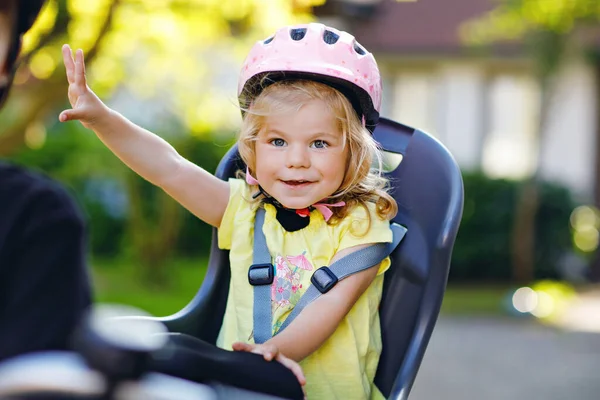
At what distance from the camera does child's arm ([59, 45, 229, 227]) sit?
201 centimetres

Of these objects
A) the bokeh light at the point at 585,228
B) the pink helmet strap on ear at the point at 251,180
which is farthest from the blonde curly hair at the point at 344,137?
the bokeh light at the point at 585,228

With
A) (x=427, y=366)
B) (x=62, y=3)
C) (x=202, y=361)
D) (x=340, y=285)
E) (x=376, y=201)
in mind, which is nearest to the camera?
(x=202, y=361)

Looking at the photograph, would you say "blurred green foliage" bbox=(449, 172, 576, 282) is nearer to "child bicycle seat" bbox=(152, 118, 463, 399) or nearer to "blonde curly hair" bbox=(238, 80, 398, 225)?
"child bicycle seat" bbox=(152, 118, 463, 399)

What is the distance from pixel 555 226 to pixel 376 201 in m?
9.29

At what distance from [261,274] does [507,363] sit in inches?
205

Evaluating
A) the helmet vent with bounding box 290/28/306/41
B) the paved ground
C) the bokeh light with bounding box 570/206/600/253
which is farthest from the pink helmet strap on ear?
the bokeh light with bounding box 570/206/600/253

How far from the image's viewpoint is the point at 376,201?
235cm

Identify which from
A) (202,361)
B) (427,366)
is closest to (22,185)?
(202,361)

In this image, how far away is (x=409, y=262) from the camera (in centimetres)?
233

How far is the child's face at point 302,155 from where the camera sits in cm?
218

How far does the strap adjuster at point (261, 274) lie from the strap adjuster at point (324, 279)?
0.10 m

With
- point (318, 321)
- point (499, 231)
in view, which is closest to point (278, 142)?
point (318, 321)

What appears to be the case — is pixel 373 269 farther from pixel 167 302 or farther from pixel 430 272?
pixel 167 302

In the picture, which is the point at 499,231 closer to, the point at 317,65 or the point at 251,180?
the point at 251,180
